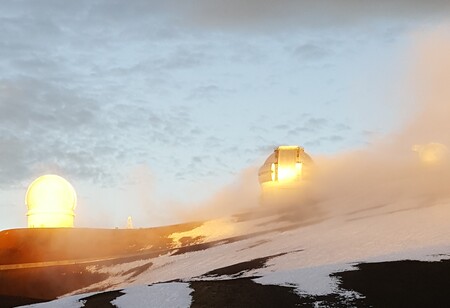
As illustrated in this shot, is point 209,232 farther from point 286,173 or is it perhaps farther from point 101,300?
point 101,300

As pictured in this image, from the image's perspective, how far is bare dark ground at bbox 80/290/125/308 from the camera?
120 ft

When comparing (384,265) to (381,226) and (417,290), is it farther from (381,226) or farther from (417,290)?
(381,226)

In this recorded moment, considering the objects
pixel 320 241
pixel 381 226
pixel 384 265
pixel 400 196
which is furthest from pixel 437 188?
pixel 384 265

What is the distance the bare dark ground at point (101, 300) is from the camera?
36562 mm

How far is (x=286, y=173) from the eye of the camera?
316 ft

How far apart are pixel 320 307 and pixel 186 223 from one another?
211ft

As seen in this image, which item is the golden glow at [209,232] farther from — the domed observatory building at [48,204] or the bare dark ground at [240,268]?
the bare dark ground at [240,268]

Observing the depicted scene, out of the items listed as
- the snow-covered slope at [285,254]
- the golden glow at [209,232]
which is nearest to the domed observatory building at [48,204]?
the golden glow at [209,232]

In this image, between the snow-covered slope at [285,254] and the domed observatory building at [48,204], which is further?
the domed observatory building at [48,204]

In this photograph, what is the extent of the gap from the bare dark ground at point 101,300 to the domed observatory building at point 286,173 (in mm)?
57838

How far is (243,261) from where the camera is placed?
181 ft

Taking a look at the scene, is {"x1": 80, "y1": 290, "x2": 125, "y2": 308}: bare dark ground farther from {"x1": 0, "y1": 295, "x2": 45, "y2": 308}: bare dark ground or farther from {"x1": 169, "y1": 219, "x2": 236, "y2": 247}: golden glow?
{"x1": 169, "y1": 219, "x2": 236, "y2": 247}: golden glow

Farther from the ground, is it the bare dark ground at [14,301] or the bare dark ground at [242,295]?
the bare dark ground at [242,295]

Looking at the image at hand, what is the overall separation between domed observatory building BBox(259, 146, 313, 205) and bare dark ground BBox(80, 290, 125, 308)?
2277 inches
